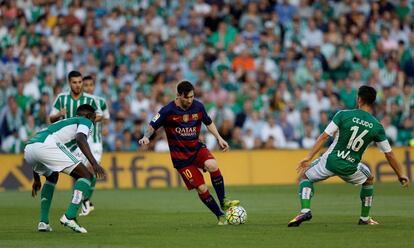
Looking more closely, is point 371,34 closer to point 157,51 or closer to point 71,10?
point 157,51

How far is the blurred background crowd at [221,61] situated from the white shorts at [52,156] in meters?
12.6

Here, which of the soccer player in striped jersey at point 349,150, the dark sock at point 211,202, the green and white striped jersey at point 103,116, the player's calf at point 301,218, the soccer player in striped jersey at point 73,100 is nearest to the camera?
the player's calf at point 301,218

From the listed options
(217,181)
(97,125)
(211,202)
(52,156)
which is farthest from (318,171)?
(97,125)

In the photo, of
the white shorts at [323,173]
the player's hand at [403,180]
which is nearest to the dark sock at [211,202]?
the white shorts at [323,173]

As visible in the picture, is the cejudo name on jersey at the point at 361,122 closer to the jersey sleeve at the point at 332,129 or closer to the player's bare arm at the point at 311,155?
the jersey sleeve at the point at 332,129

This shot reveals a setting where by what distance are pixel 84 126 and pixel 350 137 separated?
11.7ft

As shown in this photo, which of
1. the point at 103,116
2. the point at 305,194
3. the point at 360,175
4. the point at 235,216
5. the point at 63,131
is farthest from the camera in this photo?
the point at 103,116

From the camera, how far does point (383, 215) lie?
647 inches

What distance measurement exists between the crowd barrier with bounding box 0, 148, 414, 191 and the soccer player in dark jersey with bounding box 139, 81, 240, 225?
35.6ft

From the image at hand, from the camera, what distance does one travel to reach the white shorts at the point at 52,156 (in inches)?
553

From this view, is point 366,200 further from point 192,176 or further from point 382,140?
point 192,176

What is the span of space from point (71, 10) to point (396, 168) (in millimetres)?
17248

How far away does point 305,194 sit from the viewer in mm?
14500

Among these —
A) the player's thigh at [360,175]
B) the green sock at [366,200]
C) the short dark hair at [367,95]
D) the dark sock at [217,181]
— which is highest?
the short dark hair at [367,95]
